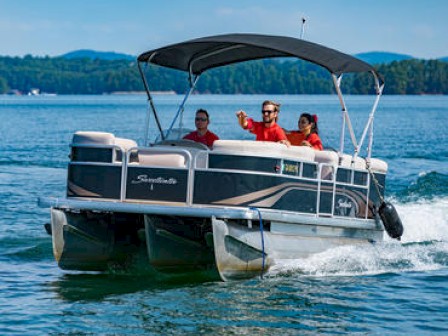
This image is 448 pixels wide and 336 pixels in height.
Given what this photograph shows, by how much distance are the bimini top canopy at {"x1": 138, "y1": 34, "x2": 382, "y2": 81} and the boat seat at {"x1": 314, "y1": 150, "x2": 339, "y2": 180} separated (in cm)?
95

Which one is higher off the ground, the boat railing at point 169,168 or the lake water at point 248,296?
the boat railing at point 169,168

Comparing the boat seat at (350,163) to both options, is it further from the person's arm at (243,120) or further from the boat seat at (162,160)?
the boat seat at (162,160)

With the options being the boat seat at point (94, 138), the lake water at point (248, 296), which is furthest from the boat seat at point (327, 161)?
the boat seat at point (94, 138)

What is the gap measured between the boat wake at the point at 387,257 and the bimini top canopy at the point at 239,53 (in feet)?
7.25

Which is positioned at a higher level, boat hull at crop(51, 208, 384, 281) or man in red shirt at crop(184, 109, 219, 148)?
man in red shirt at crop(184, 109, 219, 148)

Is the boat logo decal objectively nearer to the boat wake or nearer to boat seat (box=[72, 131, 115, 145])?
boat seat (box=[72, 131, 115, 145])

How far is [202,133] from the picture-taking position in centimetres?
1155

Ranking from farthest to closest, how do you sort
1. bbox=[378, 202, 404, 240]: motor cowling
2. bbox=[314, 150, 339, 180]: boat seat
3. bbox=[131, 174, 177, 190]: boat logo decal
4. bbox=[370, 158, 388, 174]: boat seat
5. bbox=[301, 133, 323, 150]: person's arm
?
bbox=[370, 158, 388, 174]: boat seat < bbox=[378, 202, 404, 240]: motor cowling < bbox=[301, 133, 323, 150]: person's arm < bbox=[314, 150, 339, 180]: boat seat < bbox=[131, 174, 177, 190]: boat logo decal

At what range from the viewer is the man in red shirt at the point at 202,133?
448 inches

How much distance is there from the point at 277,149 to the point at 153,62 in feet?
8.98

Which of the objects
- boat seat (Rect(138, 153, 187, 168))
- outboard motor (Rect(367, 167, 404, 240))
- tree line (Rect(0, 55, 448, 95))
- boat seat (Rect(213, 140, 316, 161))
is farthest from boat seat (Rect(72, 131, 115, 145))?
tree line (Rect(0, 55, 448, 95))

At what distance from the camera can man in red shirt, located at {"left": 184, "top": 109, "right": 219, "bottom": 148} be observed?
37.3ft

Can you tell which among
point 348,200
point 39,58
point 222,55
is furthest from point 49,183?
point 39,58

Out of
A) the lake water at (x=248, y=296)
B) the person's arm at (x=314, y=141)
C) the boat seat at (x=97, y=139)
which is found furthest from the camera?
the person's arm at (x=314, y=141)
